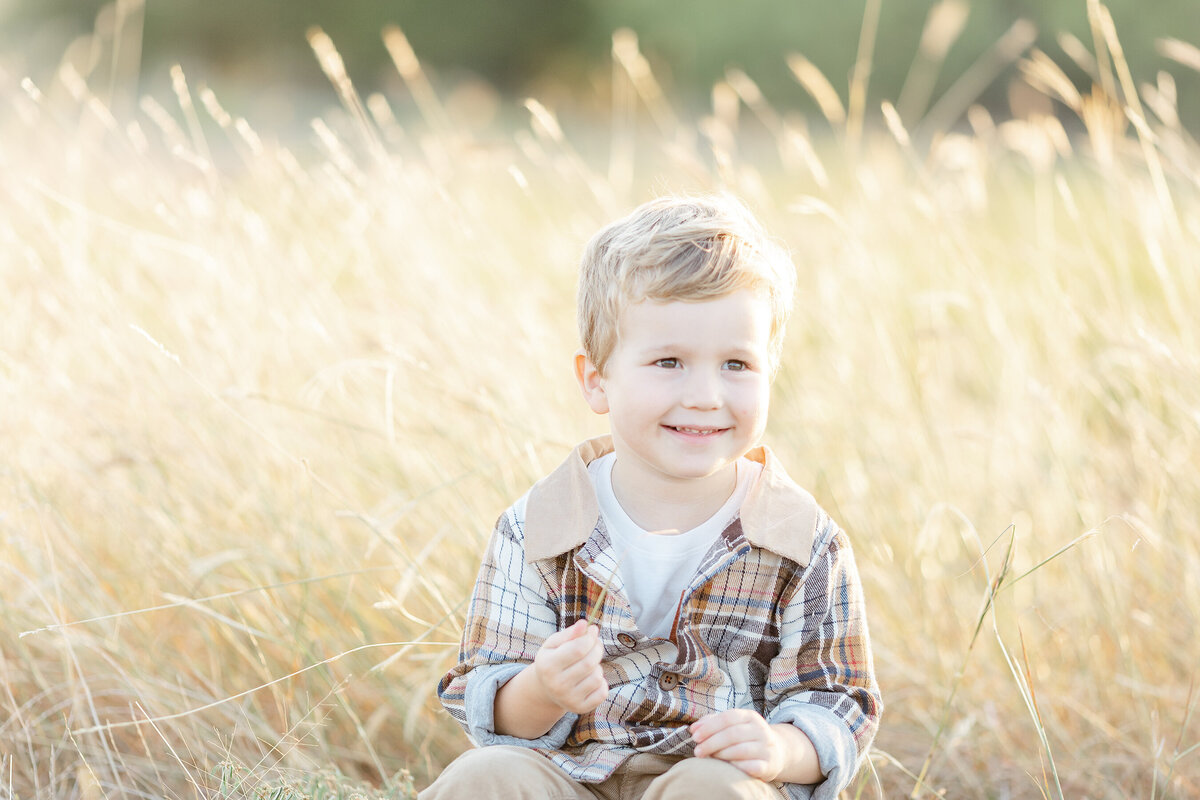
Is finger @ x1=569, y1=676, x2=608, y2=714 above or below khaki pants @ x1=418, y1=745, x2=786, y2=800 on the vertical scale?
above

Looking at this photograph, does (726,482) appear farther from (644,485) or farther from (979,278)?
(979,278)

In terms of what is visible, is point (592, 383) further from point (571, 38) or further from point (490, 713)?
point (571, 38)

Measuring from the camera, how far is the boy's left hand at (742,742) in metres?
1.28

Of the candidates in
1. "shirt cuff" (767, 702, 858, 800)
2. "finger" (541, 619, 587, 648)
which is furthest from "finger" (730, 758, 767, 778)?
"finger" (541, 619, 587, 648)

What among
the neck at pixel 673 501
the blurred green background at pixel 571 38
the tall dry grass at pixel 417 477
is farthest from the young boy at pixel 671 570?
the blurred green background at pixel 571 38

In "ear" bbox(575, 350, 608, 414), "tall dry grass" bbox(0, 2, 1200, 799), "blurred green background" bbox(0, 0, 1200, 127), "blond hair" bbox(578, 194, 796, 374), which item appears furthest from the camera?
"blurred green background" bbox(0, 0, 1200, 127)

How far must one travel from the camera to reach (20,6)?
61.9ft

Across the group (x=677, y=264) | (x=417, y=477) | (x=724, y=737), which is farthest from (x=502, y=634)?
(x=417, y=477)

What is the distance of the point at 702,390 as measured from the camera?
1.37 metres

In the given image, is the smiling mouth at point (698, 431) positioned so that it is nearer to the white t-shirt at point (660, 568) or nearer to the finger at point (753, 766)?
the white t-shirt at point (660, 568)

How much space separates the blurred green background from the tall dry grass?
7.54 metres

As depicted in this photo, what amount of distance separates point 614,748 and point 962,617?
Answer: 3.24 feet

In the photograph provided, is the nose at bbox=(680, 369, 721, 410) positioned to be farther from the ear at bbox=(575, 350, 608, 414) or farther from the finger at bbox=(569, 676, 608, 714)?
the finger at bbox=(569, 676, 608, 714)

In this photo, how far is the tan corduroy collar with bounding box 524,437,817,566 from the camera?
1.41 meters
